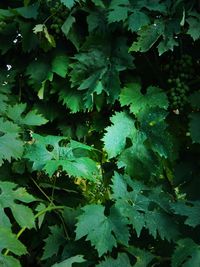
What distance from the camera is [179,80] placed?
1919 millimetres

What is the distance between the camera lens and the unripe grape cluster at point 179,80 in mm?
1909

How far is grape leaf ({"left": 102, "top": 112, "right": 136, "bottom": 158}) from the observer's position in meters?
1.80

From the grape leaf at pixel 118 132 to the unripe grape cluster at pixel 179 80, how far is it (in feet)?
0.72

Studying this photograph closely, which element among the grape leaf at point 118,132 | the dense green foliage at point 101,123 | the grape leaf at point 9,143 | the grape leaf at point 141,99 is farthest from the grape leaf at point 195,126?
the grape leaf at point 9,143

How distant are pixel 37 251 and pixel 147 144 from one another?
0.77 metres

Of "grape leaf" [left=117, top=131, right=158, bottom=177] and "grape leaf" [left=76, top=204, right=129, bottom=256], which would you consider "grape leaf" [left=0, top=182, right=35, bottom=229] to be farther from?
"grape leaf" [left=117, top=131, right=158, bottom=177]

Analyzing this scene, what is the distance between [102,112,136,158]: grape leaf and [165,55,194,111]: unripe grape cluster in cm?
22

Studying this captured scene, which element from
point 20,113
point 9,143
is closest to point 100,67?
point 20,113

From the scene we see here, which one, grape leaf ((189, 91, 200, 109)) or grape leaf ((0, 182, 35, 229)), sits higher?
grape leaf ((189, 91, 200, 109))

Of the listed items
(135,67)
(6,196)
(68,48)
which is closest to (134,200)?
(6,196)

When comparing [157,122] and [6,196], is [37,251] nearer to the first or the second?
[6,196]

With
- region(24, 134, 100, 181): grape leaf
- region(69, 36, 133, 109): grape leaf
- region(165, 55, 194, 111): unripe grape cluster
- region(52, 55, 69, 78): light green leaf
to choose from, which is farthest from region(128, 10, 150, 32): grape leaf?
region(24, 134, 100, 181): grape leaf

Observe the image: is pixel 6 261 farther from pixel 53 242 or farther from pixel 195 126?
pixel 195 126

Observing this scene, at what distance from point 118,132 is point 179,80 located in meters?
0.37
